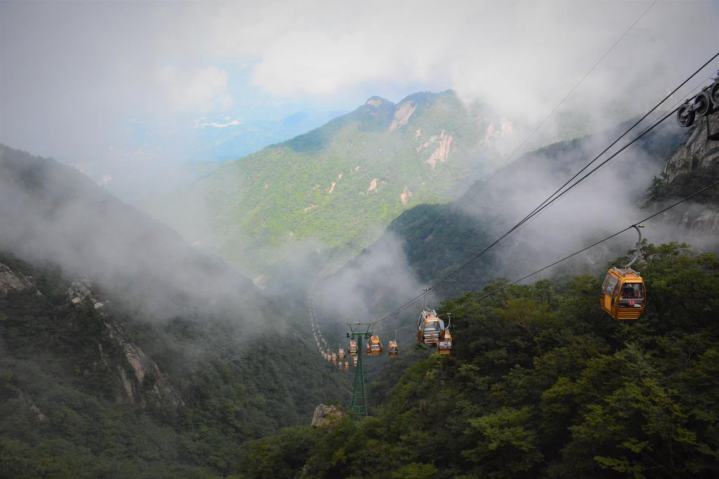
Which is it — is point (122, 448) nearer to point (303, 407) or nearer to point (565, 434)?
point (303, 407)

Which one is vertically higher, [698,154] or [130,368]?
[698,154]

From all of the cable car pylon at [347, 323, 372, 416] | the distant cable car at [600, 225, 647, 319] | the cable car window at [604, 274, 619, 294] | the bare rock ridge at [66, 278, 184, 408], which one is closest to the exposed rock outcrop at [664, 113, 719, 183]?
the cable car window at [604, 274, 619, 294]

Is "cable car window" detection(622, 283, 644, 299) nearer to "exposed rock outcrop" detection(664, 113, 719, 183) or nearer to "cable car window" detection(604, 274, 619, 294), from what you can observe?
"cable car window" detection(604, 274, 619, 294)

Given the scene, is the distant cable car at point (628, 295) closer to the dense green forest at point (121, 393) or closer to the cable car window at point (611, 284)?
the cable car window at point (611, 284)

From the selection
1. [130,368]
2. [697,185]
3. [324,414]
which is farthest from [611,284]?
[130,368]

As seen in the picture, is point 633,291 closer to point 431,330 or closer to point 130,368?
point 431,330

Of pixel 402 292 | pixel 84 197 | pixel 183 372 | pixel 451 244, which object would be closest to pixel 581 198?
pixel 451 244

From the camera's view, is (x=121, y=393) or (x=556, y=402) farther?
(x=121, y=393)

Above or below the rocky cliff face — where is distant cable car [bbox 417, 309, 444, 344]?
below
